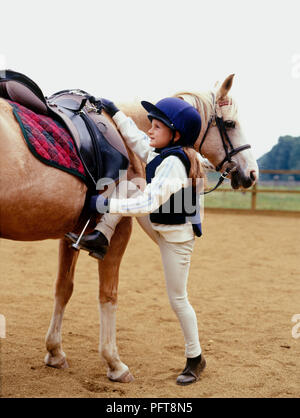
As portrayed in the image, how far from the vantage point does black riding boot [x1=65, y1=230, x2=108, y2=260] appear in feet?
8.02

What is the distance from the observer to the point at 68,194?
2.30 metres

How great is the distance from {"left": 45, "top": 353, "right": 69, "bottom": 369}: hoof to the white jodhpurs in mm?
918

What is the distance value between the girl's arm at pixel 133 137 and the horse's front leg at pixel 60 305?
856mm

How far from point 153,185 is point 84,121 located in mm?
591

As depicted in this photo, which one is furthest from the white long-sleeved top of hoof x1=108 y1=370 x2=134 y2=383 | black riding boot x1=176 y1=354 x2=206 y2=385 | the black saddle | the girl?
hoof x1=108 y1=370 x2=134 y2=383

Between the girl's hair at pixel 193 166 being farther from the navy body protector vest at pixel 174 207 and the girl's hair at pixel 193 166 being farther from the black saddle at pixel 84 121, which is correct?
the black saddle at pixel 84 121

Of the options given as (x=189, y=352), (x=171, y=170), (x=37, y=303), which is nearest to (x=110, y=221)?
(x=171, y=170)

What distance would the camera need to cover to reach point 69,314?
171 inches

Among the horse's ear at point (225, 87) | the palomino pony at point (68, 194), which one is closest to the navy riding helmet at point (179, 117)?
the palomino pony at point (68, 194)

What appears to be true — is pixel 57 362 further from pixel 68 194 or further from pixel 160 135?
pixel 160 135

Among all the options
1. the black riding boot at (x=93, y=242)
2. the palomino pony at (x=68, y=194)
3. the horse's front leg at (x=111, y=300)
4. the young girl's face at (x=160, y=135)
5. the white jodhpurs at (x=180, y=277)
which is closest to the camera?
the palomino pony at (x=68, y=194)

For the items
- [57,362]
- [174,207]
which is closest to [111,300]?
[57,362]

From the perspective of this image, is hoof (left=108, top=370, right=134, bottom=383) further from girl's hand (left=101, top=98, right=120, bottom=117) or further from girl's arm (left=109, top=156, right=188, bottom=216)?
girl's hand (left=101, top=98, right=120, bottom=117)

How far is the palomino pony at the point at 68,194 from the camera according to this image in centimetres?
207
